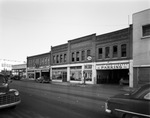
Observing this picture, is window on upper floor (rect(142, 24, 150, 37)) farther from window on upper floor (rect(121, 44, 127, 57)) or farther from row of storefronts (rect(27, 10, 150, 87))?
window on upper floor (rect(121, 44, 127, 57))

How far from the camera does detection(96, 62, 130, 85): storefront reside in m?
23.3

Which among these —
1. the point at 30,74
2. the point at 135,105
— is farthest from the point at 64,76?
the point at 135,105

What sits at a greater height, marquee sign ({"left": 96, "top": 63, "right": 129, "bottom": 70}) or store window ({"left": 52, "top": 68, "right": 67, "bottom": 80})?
marquee sign ({"left": 96, "top": 63, "right": 129, "bottom": 70})

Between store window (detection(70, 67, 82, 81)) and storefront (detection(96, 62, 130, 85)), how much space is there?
4701 mm

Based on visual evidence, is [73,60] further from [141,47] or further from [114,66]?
[141,47]

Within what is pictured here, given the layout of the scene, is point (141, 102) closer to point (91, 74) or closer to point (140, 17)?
point (140, 17)

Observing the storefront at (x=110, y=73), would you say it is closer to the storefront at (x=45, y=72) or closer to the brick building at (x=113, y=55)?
the brick building at (x=113, y=55)

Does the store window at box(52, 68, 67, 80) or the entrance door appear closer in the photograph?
the entrance door

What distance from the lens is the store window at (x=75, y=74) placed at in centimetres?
3006

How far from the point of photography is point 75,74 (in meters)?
31.0

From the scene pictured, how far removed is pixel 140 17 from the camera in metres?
20.6

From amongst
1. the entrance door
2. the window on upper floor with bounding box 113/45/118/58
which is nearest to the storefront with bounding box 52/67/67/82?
the entrance door

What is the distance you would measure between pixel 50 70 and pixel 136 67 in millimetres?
23798

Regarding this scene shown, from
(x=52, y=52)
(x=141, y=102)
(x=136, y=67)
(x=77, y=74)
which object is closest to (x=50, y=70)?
(x=52, y=52)
